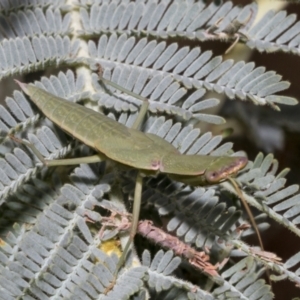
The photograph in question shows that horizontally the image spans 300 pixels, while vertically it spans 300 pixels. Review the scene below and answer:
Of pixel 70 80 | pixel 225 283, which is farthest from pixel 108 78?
pixel 225 283

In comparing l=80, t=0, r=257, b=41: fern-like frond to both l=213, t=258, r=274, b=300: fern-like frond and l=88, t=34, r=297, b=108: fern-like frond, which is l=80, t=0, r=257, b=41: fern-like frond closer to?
l=88, t=34, r=297, b=108: fern-like frond

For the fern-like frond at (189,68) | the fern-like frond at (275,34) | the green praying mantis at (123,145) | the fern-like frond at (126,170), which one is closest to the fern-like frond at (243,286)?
the fern-like frond at (126,170)

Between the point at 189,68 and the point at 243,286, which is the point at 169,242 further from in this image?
the point at 189,68

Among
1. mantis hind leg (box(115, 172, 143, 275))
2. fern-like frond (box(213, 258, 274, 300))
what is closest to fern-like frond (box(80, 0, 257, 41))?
mantis hind leg (box(115, 172, 143, 275))

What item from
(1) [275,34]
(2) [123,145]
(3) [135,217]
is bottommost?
(3) [135,217]

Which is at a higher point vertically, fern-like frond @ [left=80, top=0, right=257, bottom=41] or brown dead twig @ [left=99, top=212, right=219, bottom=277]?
fern-like frond @ [left=80, top=0, right=257, bottom=41]

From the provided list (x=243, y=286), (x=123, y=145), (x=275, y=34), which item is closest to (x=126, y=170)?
(x=123, y=145)

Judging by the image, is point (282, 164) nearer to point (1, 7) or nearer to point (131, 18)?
point (131, 18)

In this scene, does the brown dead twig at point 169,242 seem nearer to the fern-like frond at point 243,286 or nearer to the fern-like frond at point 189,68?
the fern-like frond at point 243,286
